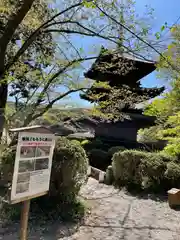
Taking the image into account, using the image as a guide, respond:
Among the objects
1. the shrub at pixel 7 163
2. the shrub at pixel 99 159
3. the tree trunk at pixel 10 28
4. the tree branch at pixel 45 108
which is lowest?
the shrub at pixel 99 159

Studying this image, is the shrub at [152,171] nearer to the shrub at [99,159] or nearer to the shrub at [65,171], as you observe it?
the shrub at [65,171]

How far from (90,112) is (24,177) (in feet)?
19.1

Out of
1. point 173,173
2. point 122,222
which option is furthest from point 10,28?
point 173,173

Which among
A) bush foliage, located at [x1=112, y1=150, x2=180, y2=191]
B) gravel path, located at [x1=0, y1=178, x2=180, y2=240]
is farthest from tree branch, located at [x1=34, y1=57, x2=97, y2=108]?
gravel path, located at [x1=0, y1=178, x2=180, y2=240]

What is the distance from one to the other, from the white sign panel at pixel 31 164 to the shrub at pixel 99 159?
26.0 feet

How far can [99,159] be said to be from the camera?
10828 millimetres

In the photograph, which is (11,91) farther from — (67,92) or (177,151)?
(177,151)

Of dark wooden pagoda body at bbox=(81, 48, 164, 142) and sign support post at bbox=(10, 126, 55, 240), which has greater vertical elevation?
dark wooden pagoda body at bbox=(81, 48, 164, 142)

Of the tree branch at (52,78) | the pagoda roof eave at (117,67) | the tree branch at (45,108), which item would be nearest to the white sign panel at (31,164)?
the tree branch at (45,108)

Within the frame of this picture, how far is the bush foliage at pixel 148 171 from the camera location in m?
6.09

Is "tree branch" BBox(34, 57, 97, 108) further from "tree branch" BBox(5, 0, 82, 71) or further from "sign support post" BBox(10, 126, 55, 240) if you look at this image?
"sign support post" BBox(10, 126, 55, 240)

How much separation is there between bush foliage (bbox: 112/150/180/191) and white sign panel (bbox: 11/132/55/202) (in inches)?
160

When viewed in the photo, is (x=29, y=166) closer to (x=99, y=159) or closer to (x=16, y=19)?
(x=16, y=19)

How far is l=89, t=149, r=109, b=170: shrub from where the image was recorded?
10.7 metres
